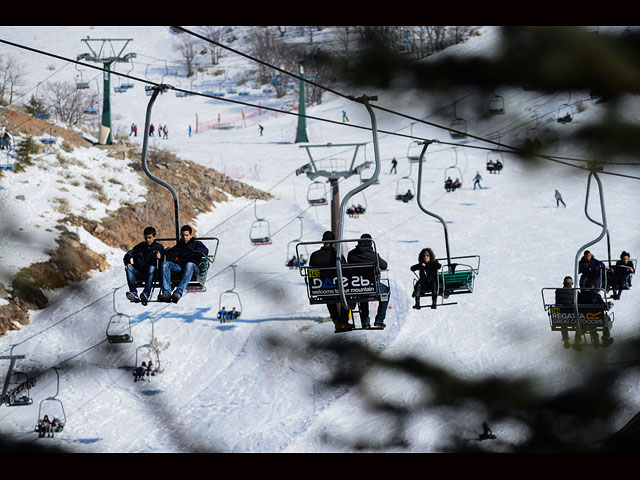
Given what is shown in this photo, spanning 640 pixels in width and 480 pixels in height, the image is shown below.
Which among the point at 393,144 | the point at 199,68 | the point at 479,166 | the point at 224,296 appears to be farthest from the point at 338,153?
the point at 199,68

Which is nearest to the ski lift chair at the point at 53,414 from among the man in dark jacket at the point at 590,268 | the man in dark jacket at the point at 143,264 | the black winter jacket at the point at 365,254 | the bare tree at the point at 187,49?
the man in dark jacket at the point at 143,264

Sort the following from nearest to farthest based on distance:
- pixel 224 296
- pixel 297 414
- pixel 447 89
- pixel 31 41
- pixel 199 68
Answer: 1. pixel 447 89
2. pixel 297 414
3. pixel 224 296
4. pixel 199 68
5. pixel 31 41

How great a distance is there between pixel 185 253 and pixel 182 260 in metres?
0.10

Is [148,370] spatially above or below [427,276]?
below

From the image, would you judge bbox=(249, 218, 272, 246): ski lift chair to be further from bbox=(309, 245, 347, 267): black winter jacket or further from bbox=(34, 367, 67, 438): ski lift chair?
bbox=(309, 245, 347, 267): black winter jacket

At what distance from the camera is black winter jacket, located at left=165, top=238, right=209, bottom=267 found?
8.49 m

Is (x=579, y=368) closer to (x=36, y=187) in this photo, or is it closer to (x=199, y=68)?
(x=36, y=187)

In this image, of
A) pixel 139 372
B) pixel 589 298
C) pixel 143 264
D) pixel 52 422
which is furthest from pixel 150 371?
pixel 143 264

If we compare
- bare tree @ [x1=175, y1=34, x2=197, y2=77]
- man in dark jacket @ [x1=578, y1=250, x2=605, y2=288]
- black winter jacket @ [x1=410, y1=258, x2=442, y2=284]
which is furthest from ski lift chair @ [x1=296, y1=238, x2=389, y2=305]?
bare tree @ [x1=175, y1=34, x2=197, y2=77]

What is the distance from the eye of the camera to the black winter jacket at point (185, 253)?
27.9ft

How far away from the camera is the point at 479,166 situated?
50594 mm

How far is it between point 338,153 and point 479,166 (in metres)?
11.3

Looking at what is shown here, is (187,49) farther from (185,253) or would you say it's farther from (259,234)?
(185,253)

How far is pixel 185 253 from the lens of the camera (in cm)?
852
